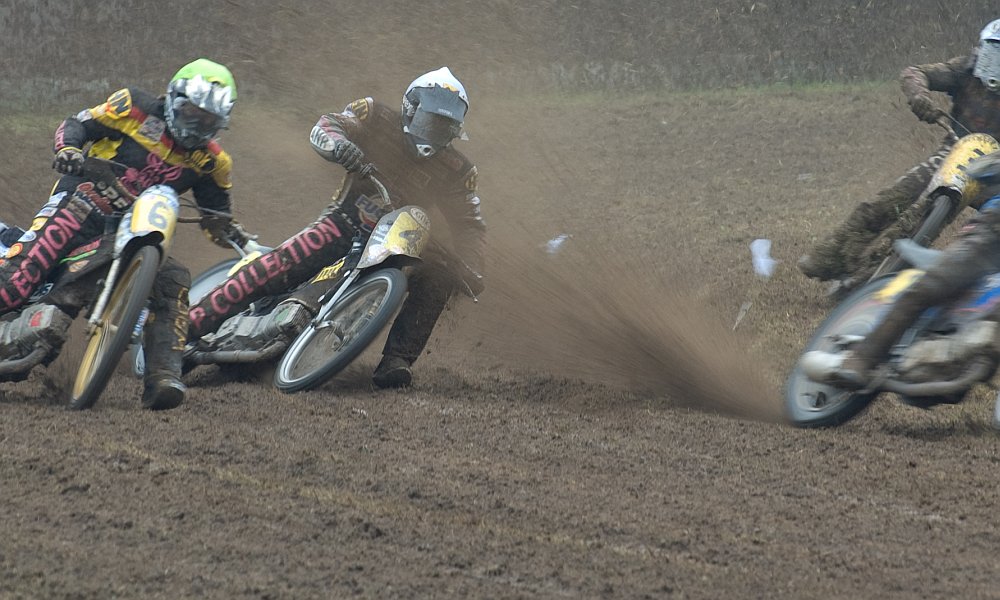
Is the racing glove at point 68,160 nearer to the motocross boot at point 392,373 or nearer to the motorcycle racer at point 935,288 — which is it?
the motocross boot at point 392,373

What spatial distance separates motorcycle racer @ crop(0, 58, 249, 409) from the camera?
22.2ft

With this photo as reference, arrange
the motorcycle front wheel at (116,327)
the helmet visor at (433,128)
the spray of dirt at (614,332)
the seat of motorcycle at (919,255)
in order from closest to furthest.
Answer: the seat of motorcycle at (919,255) < the motorcycle front wheel at (116,327) < the spray of dirt at (614,332) < the helmet visor at (433,128)

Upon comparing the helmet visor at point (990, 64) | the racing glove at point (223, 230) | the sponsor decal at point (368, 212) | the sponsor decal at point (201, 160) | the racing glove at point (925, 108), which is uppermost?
the sponsor decal at point (201, 160)

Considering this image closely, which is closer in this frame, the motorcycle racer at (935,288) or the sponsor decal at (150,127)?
the motorcycle racer at (935,288)

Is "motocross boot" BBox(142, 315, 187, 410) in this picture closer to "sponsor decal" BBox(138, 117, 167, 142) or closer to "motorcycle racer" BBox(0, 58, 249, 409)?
"motorcycle racer" BBox(0, 58, 249, 409)

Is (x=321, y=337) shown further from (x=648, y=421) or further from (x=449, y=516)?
(x=449, y=516)

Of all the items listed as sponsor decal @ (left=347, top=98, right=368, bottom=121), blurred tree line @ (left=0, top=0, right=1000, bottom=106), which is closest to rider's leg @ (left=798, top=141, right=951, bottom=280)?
sponsor decal @ (left=347, top=98, right=368, bottom=121)

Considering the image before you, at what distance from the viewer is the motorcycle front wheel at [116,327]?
6402mm

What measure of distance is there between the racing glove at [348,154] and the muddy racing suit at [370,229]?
0.15 m

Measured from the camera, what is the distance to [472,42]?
19.7 m

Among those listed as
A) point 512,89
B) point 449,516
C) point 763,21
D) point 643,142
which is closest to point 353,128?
point 449,516

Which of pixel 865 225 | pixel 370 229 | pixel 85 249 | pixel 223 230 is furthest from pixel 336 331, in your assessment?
pixel 865 225

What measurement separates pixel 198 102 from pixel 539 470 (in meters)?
2.66

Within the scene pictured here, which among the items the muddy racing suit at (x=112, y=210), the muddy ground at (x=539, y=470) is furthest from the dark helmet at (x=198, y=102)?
the muddy ground at (x=539, y=470)
